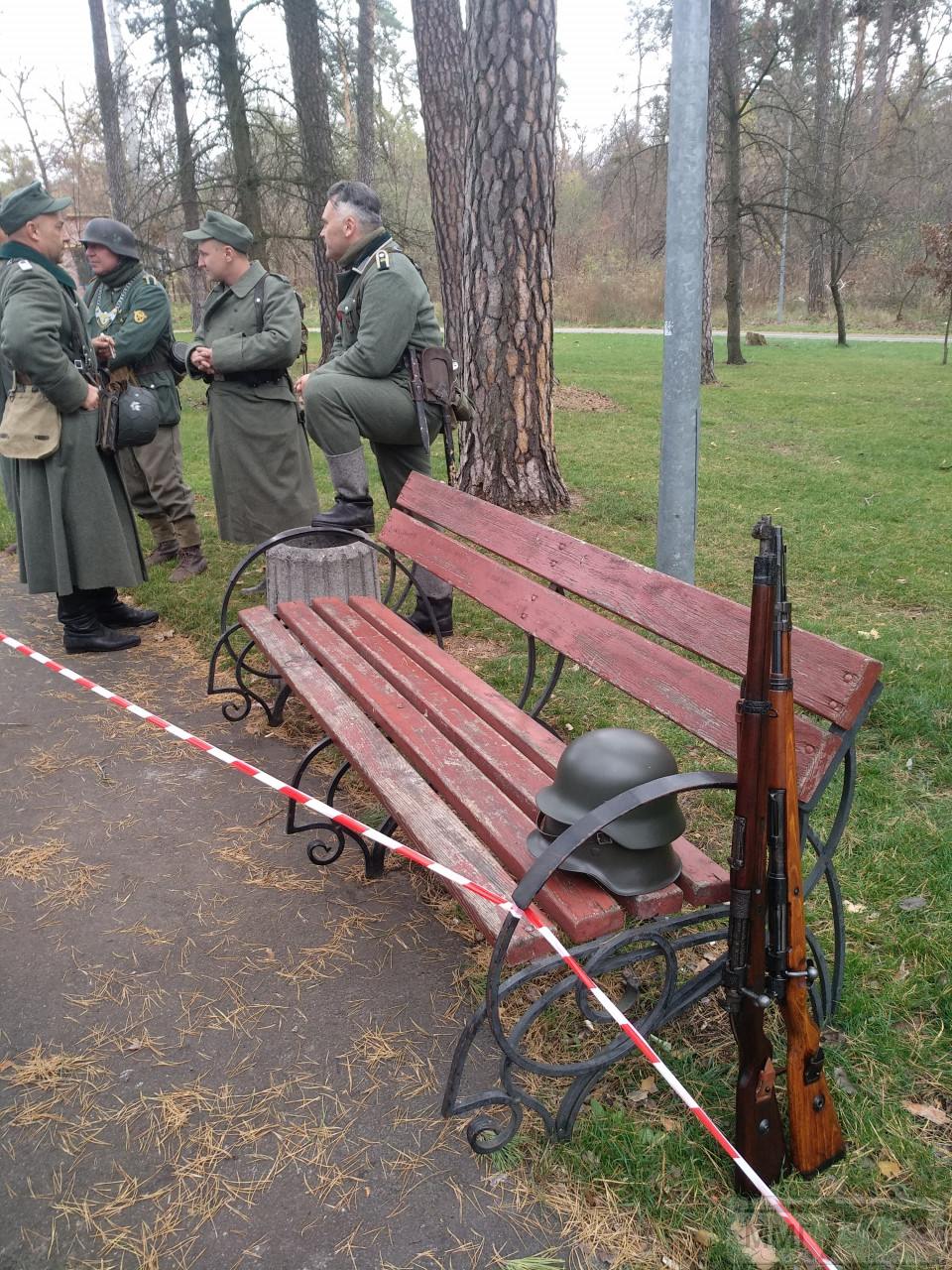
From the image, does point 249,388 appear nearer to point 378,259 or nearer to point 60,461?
point 60,461

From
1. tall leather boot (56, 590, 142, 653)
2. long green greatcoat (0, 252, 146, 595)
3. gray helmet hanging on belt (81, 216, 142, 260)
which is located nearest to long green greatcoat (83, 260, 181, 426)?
gray helmet hanging on belt (81, 216, 142, 260)

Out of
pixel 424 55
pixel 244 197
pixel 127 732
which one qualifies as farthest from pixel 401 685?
pixel 244 197

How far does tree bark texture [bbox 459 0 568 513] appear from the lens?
584 cm

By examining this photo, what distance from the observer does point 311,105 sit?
11641 millimetres

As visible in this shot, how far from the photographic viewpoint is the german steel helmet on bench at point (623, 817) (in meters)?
1.90

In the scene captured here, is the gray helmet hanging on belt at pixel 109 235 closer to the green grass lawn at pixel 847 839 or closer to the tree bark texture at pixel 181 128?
the green grass lawn at pixel 847 839

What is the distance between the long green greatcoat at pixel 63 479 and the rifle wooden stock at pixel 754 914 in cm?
382

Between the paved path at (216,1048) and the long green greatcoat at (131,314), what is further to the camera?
the long green greatcoat at (131,314)

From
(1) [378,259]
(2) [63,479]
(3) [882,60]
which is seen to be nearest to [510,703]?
(1) [378,259]

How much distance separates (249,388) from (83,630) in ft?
5.15

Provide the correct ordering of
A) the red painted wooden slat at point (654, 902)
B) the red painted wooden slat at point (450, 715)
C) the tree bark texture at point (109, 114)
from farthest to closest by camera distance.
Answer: the tree bark texture at point (109, 114), the red painted wooden slat at point (450, 715), the red painted wooden slat at point (654, 902)

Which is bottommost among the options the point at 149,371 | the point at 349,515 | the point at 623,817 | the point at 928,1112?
the point at 928,1112

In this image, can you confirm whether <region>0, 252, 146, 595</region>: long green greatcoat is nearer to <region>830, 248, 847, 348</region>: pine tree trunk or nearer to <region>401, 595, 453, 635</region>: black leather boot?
<region>401, 595, 453, 635</region>: black leather boot

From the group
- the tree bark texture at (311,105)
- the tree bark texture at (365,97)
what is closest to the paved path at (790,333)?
the tree bark texture at (365,97)
